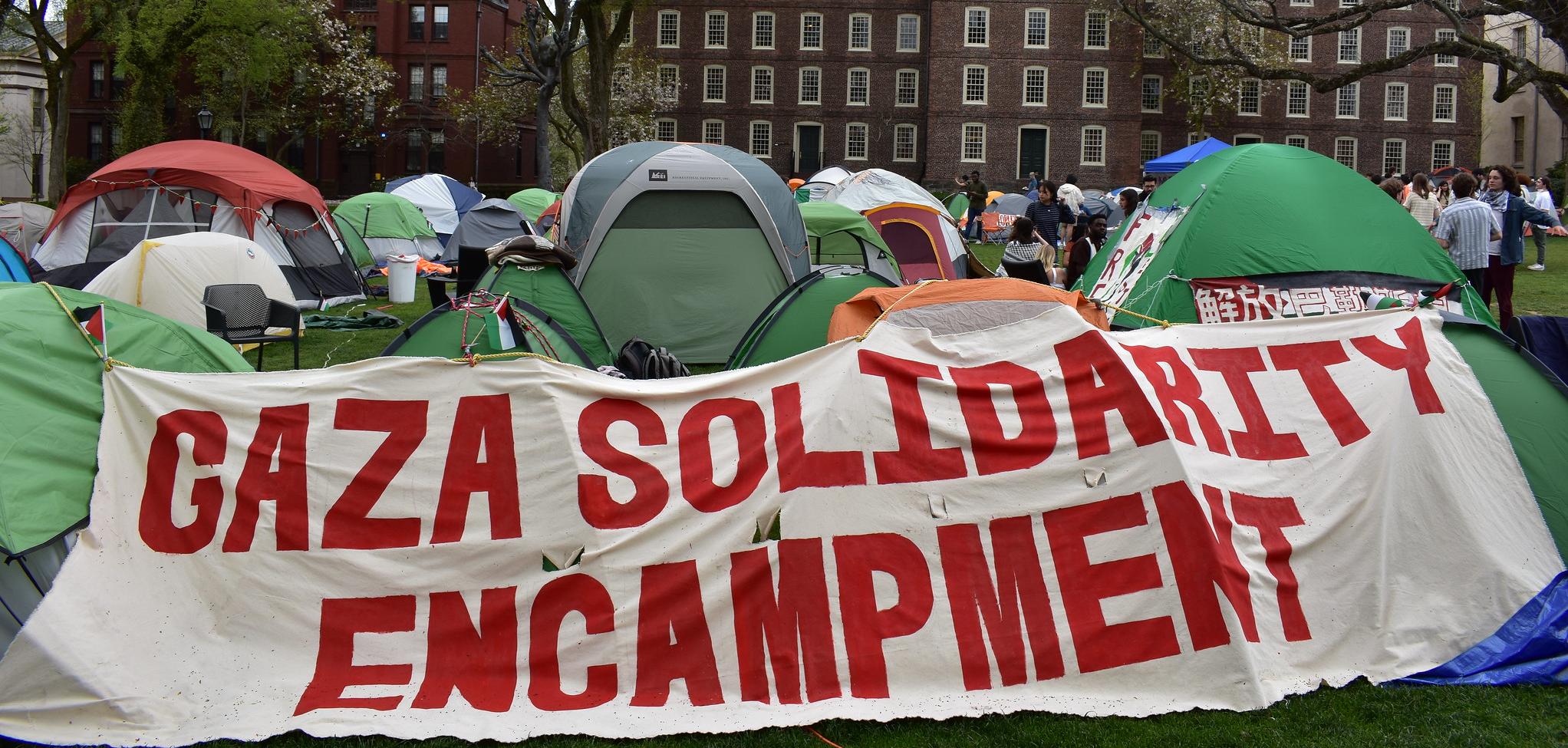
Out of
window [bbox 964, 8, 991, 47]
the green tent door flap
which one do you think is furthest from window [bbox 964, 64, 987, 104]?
the green tent door flap

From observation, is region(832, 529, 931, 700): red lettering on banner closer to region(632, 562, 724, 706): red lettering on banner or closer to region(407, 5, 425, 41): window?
region(632, 562, 724, 706): red lettering on banner

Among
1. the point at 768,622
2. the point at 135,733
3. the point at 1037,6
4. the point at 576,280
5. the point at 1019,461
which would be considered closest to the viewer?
the point at 135,733

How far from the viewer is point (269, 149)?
5425 centimetres

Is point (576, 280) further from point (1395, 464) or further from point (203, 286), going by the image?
point (1395, 464)

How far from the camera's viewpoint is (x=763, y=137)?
191 ft

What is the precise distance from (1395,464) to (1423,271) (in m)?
4.40

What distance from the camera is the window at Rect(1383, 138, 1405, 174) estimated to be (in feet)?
185

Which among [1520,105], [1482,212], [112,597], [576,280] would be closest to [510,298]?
[576,280]

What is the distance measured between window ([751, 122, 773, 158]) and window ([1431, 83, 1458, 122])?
3096 centimetres

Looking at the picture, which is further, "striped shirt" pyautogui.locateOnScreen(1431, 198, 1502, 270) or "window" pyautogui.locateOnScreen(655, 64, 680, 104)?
"window" pyautogui.locateOnScreen(655, 64, 680, 104)

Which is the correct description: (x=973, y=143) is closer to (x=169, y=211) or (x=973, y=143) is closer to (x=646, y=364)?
(x=169, y=211)

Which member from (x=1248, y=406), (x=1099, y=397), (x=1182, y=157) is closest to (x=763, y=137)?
(x=1182, y=157)

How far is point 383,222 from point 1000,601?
19845 mm

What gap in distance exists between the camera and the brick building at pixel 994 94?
53.8 m
